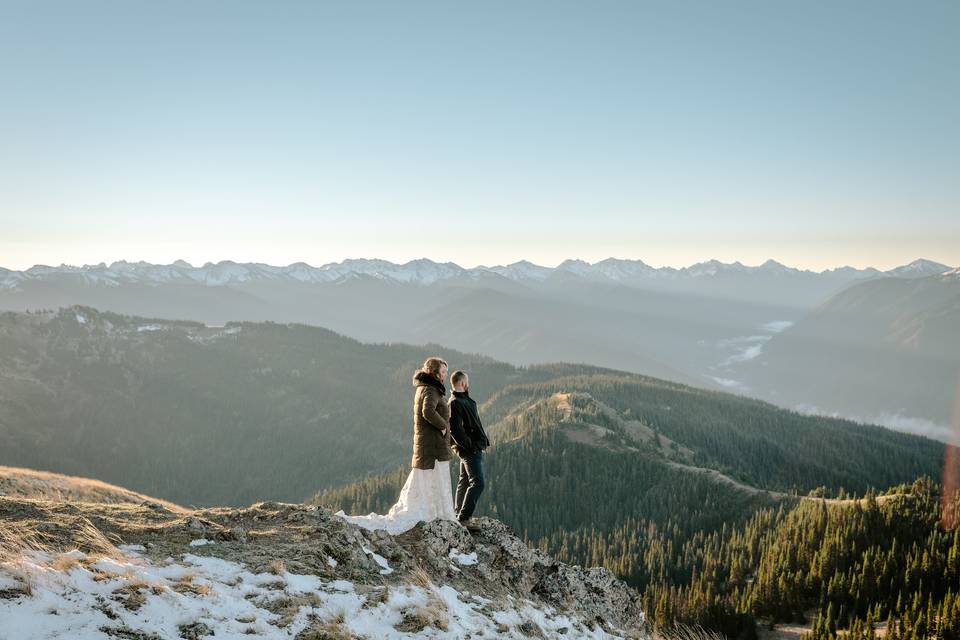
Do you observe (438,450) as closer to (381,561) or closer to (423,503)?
(423,503)

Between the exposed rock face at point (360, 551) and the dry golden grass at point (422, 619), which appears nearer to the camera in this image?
A: the dry golden grass at point (422, 619)

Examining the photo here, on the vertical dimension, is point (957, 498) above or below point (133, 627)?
below

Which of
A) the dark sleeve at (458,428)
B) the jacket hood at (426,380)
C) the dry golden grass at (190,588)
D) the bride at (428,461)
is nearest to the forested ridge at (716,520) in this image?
the bride at (428,461)

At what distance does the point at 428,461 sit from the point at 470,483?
2.16 meters

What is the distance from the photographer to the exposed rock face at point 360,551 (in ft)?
44.2

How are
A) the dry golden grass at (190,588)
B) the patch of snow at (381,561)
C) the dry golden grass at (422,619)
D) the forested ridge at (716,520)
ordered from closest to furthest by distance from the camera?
the dry golden grass at (190,588)
the dry golden grass at (422,619)
the patch of snow at (381,561)
the forested ridge at (716,520)

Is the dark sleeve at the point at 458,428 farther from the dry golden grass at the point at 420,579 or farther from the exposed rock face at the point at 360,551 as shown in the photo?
the dry golden grass at the point at 420,579

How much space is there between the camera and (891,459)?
187250 millimetres

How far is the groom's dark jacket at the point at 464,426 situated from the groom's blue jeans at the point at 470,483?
0.30 meters

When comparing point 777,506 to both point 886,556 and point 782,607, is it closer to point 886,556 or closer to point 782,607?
point 886,556

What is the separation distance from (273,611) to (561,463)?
134 meters

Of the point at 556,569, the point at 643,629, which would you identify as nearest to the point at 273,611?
the point at 556,569

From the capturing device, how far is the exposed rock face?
13468 mm

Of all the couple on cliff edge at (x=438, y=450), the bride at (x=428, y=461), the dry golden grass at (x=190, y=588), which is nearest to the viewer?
the dry golden grass at (x=190, y=588)
